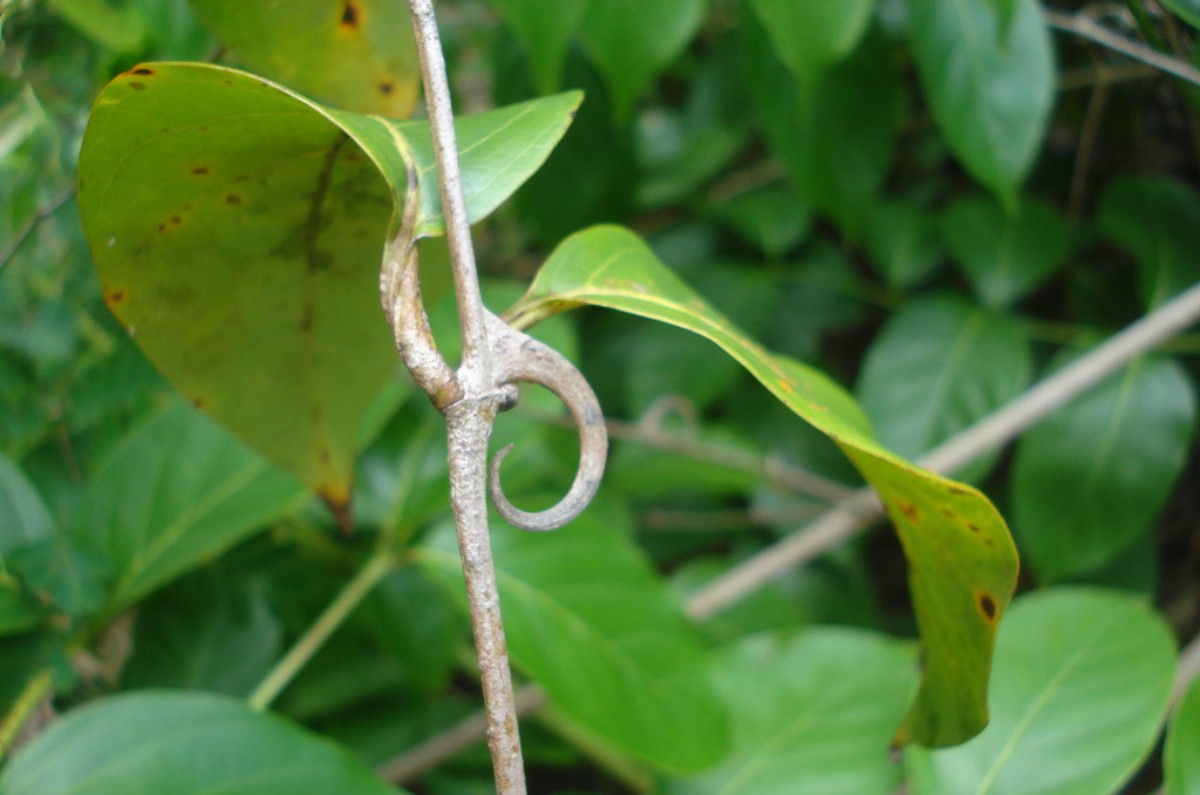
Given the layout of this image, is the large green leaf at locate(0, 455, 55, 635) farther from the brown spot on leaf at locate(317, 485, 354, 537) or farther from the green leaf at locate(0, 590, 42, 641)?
the brown spot on leaf at locate(317, 485, 354, 537)

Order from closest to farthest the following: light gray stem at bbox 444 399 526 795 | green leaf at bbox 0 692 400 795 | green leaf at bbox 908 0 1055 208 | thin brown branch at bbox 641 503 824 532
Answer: light gray stem at bbox 444 399 526 795, green leaf at bbox 0 692 400 795, green leaf at bbox 908 0 1055 208, thin brown branch at bbox 641 503 824 532

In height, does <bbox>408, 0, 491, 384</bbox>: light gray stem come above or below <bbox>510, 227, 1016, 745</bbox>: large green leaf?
above

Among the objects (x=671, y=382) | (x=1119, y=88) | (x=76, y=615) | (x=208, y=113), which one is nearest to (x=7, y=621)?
(x=76, y=615)

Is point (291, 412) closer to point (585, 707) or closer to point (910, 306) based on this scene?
point (585, 707)

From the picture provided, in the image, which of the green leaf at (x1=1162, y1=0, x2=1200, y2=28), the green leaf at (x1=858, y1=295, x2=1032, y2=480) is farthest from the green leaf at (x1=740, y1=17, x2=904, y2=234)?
the green leaf at (x1=1162, y1=0, x2=1200, y2=28)

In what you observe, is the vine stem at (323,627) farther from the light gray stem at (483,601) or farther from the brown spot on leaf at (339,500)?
the light gray stem at (483,601)

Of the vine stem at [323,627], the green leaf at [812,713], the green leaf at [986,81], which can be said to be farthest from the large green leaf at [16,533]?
the green leaf at [986,81]

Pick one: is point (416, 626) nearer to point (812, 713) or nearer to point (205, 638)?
point (205, 638)
